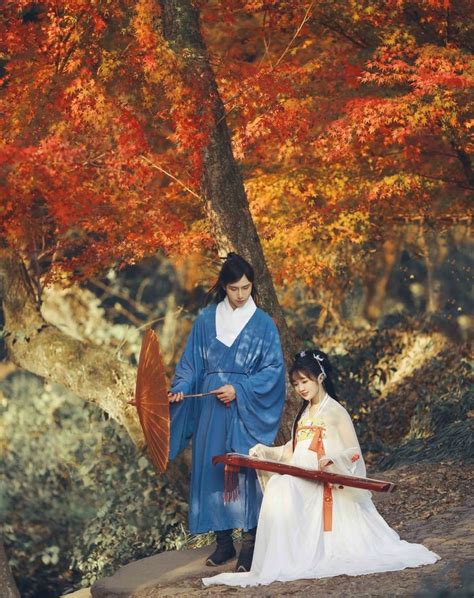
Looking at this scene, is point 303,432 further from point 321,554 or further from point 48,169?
point 48,169

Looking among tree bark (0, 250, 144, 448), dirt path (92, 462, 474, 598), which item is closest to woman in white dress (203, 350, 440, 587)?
dirt path (92, 462, 474, 598)

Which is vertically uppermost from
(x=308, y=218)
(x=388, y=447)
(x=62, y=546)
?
(x=308, y=218)

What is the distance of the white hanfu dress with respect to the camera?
18.5 ft

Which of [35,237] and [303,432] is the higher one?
[35,237]

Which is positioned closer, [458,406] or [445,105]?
[445,105]

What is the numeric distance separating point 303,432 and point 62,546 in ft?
17.8

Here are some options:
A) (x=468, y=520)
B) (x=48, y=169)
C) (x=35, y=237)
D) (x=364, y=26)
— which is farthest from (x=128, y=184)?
(x=468, y=520)

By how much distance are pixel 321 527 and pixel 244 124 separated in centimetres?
510

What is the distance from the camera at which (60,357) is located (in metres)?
10.2

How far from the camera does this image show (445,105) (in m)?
8.70

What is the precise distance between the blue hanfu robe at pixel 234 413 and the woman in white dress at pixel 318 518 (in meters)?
0.22

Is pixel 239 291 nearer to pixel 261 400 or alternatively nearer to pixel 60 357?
pixel 261 400

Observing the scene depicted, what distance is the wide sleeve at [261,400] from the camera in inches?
239

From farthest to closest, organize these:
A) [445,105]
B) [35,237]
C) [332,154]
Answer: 1. [35,237]
2. [332,154]
3. [445,105]
